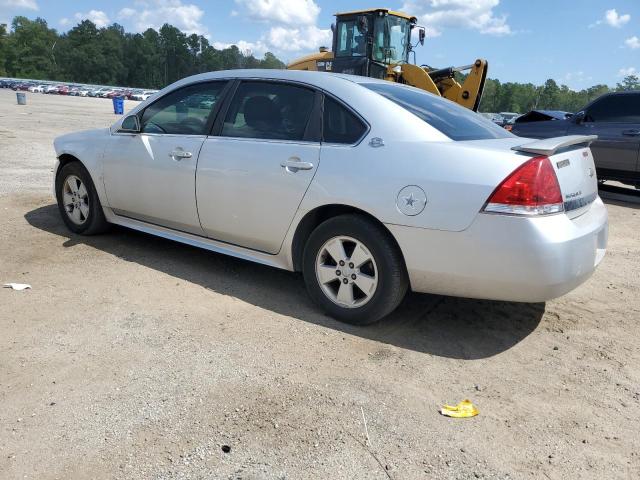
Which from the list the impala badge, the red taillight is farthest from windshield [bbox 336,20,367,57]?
the red taillight

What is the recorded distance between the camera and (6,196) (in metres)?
6.85

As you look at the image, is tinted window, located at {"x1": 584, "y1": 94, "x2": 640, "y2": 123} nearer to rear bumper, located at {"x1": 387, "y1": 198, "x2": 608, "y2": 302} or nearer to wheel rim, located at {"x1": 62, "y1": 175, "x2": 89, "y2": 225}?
rear bumper, located at {"x1": 387, "y1": 198, "x2": 608, "y2": 302}

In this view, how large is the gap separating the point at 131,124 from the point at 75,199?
1.12 meters

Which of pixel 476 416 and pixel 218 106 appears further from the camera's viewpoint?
pixel 218 106

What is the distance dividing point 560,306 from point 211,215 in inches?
108

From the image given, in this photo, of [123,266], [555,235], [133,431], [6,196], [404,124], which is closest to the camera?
[133,431]

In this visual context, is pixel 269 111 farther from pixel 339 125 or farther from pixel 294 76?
pixel 339 125

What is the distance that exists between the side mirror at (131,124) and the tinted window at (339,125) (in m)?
1.88

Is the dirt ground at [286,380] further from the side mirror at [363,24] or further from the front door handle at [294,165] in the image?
the side mirror at [363,24]

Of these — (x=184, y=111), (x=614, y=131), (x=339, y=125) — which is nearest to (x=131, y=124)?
(x=184, y=111)

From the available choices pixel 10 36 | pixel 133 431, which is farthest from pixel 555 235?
pixel 10 36

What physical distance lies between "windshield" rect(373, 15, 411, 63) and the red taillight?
10.9 meters

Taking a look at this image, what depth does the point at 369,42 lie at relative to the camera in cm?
1296

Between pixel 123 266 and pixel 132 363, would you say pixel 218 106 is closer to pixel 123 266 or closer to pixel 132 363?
pixel 123 266
